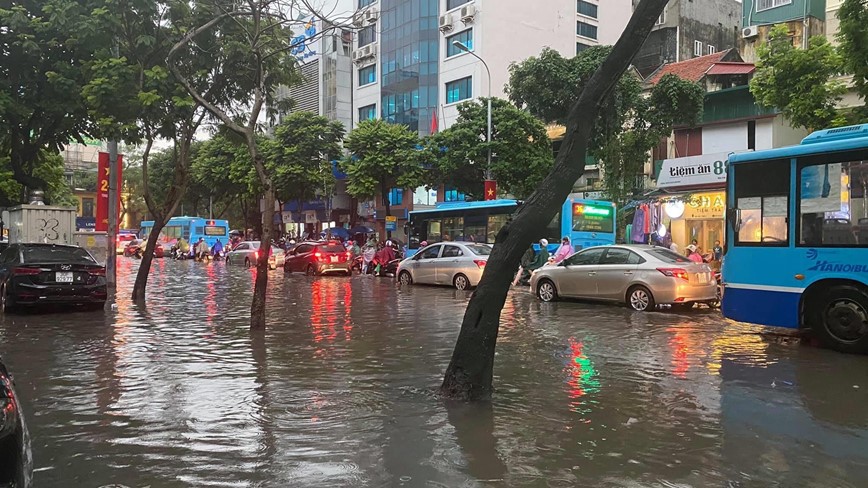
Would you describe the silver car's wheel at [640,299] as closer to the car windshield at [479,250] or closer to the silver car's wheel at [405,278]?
the car windshield at [479,250]

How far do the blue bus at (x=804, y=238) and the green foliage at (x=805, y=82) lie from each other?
21.8 ft

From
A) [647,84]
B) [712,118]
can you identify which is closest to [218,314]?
[712,118]

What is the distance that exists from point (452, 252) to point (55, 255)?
35.3 ft

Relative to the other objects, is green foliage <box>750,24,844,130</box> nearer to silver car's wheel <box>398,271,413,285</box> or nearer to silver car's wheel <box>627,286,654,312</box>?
silver car's wheel <box>627,286,654,312</box>

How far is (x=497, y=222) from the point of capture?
22047 mm

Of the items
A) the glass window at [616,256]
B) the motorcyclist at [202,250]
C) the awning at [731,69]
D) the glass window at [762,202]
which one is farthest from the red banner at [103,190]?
the awning at [731,69]

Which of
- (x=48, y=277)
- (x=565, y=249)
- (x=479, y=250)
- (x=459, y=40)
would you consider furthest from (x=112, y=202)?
(x=459, y=40)

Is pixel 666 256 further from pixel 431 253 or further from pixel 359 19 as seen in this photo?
pixel 431 253

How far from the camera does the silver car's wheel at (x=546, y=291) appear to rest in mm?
15602

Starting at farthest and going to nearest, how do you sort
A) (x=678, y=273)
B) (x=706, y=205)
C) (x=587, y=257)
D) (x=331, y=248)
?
(x=331, y=248) → (x=706, y=205) → (x=587, y=257) → (x=678, y=273)

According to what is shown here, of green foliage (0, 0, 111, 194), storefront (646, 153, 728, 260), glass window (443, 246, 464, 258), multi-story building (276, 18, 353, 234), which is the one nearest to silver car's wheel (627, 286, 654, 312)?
glass window (443, 246, 464, 258)

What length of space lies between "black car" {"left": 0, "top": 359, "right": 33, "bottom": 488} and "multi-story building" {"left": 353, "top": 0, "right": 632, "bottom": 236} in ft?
111

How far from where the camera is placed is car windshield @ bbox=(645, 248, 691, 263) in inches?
529

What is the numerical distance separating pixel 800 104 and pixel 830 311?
807 cm
